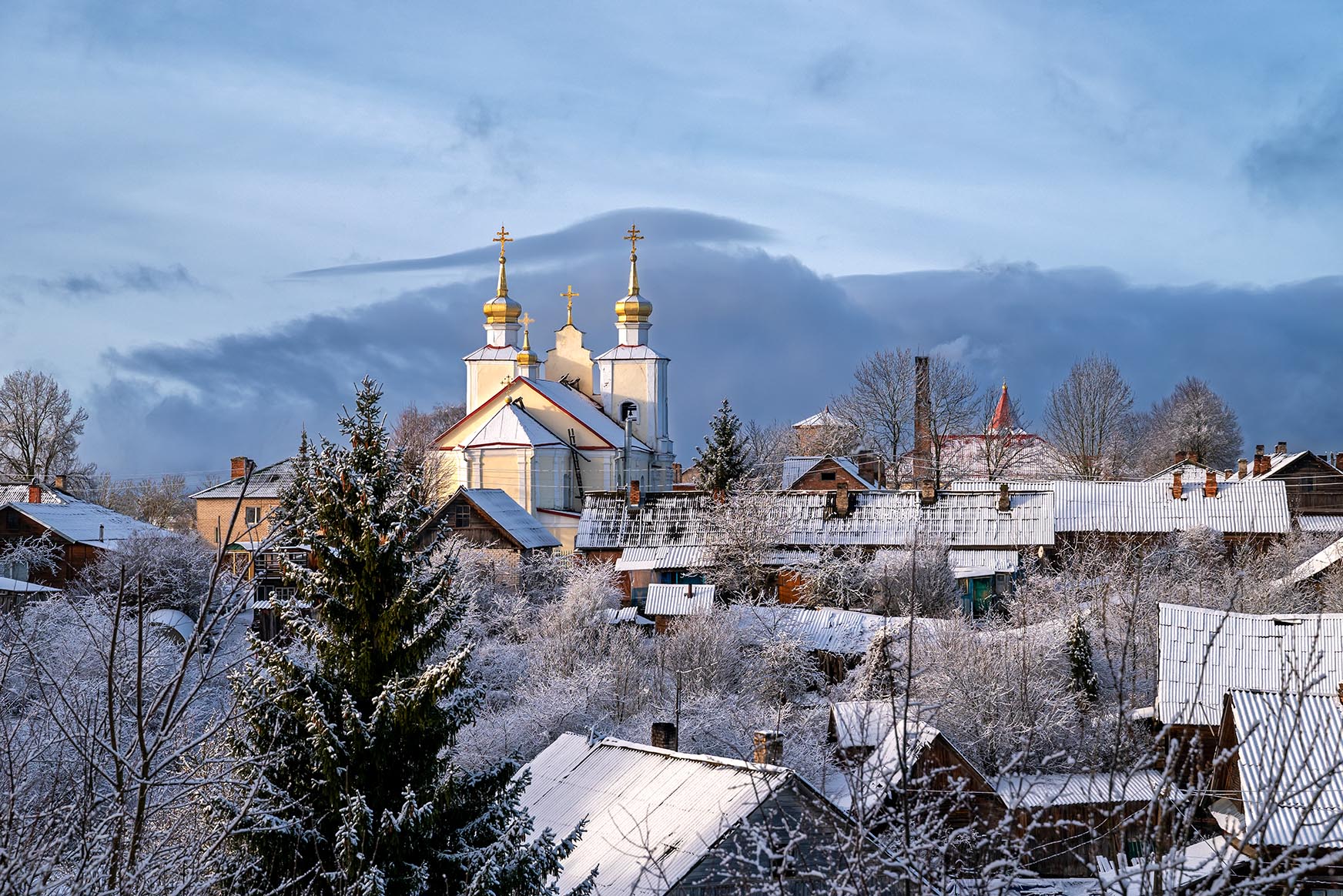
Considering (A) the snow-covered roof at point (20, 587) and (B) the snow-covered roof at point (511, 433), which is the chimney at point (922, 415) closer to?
(B) the snow-covered roof at point (511, 433)

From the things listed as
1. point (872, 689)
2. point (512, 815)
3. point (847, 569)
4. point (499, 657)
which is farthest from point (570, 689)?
point (512, 815)

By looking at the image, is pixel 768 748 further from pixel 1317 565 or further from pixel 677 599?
pixel 1317 565

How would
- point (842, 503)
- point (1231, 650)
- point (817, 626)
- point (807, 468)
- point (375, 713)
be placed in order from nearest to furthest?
point (375, 713) → point (1231, 650) → point (817, 626) → point (842, 503) → point (807, 468)

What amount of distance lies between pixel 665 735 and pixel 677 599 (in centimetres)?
1507

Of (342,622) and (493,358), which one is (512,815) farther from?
(493,358)

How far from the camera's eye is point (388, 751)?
13992 mm

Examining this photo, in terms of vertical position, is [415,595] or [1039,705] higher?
[415,595]

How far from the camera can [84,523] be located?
1785 inches

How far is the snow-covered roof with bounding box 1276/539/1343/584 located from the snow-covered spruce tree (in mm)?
27346

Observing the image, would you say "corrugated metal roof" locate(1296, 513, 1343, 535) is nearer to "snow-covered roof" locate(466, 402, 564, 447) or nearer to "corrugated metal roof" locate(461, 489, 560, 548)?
"corrugated metal roof" locate(461, 489, 560, 548)

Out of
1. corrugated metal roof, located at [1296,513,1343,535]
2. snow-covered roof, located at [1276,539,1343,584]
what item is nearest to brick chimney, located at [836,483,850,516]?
snow-covered roof, located at [1276,539,1343,584]

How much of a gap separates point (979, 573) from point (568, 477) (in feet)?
80.0

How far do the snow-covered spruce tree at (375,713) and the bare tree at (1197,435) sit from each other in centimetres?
7238

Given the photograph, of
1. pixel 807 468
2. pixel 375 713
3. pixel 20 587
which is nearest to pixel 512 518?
pixel 20 587
